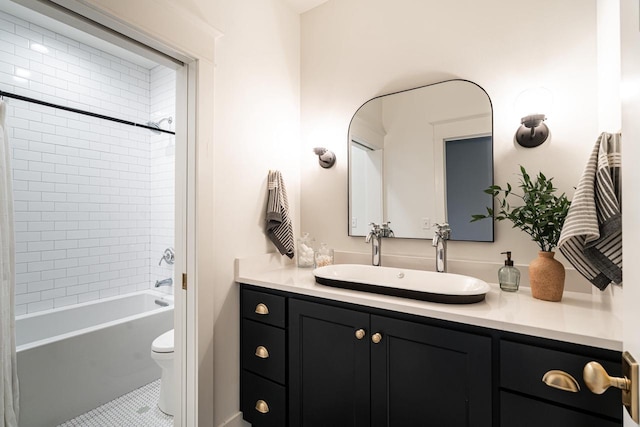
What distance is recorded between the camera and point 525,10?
1504mm

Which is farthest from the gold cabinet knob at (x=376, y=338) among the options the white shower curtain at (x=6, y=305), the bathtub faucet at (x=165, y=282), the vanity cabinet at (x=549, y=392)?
the bathtub faucet at (x=165, y=282)

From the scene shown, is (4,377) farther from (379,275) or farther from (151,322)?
(379,275)

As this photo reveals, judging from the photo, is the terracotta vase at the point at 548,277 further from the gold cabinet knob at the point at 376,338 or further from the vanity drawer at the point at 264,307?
the vanity drawer at the point at 264,307

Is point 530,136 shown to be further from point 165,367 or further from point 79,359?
point 79,359

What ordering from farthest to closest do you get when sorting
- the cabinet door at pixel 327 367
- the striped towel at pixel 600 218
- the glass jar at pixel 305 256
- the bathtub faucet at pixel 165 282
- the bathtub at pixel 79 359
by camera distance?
the bathtub faucet at pixel 165 282 < the glass jar at pixel 305 256 < the bathtub at pixel 79 359 < the cabinet door at pixel 327 367 < the striped towel at pixel 600 218

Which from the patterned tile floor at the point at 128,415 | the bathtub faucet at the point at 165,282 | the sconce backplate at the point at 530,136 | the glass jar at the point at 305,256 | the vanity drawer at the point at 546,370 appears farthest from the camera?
the bathtub faucet at the point at 165,282

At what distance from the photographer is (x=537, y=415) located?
0.96 meters

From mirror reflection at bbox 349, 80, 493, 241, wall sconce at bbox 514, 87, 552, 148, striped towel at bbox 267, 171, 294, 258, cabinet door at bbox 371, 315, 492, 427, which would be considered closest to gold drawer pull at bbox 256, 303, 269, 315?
striped towel at bbox 267, 171, 294, 258

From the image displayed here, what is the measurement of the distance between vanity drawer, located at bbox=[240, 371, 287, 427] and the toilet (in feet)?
1.86

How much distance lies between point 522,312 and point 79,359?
243 cm

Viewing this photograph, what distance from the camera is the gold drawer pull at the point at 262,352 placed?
1.62 meters

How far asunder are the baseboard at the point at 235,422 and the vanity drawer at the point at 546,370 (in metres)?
1.37

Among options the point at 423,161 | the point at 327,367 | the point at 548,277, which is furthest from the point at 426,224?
the point at 327,367

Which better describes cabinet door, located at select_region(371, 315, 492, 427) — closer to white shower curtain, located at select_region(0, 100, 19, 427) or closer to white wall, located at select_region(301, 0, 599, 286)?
white wall, located at select_region(301, 0, 599, 286)
